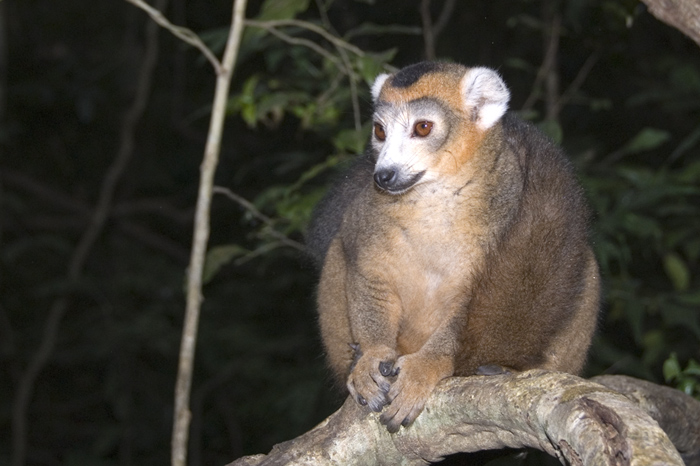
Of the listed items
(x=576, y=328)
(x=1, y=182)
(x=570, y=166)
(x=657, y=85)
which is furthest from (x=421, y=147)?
(x=1, y=182)

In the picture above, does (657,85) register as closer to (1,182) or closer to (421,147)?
(421,147)

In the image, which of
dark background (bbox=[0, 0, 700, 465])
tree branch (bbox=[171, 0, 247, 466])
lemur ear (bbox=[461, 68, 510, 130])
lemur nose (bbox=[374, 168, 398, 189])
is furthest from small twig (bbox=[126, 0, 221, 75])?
dark background (bbox=[0, 0, 700, 465])

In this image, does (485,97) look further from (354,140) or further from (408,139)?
(354,140)

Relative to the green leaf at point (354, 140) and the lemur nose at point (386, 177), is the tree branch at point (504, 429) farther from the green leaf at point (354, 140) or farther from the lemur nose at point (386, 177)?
the green leaf at point (354, 140)

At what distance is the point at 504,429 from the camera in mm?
2104

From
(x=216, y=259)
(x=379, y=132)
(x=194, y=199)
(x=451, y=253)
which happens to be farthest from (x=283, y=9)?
(x=194, y=199)

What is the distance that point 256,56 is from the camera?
22.3ft

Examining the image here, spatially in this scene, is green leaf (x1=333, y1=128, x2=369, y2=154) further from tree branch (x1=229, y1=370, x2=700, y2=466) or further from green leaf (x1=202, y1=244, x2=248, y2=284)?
tree branch (x1=229, y1=370, x2=700, y2=466)

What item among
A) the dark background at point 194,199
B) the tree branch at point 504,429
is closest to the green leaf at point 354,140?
the dark background at point 194,199

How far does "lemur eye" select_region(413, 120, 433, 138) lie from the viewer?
123 inches

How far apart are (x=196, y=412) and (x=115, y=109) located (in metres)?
3.25

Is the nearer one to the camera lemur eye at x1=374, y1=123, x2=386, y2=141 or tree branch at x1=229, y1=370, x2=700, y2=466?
tree branch at x1=229, y1=370, x2=700, y2=466

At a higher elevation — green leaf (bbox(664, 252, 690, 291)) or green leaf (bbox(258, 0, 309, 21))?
green leaf (bbox(258, 0, 309, 21))

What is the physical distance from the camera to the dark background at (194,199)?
5391mm
